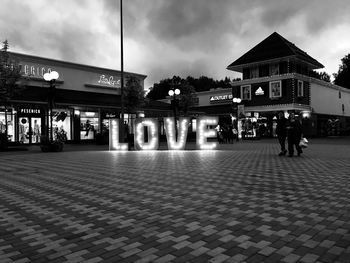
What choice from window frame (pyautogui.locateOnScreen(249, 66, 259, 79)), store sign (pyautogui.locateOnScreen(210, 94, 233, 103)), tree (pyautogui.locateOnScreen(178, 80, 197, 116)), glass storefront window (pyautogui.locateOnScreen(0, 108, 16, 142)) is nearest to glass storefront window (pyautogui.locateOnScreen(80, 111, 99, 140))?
glass storefront window (pyautogui.locateOnScreen(0, 108, 16, 142))

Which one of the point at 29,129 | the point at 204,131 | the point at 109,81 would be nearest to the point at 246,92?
the point at 109,81

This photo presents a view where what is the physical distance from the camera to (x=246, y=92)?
45062 millimetres

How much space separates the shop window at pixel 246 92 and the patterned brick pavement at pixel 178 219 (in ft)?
121

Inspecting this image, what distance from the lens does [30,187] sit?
770cm

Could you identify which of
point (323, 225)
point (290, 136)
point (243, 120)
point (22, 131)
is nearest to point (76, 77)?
point (22, 131)

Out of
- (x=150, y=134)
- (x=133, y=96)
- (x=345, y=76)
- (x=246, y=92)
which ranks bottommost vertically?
(x=150, y=134)

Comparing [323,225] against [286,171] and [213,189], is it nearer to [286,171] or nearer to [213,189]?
[213,189]

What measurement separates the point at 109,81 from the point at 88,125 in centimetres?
801

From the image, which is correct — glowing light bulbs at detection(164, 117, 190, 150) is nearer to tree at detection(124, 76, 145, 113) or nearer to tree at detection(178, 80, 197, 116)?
tree at detection(124, 76, 145, 113)

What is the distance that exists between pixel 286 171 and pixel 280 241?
6.10 m

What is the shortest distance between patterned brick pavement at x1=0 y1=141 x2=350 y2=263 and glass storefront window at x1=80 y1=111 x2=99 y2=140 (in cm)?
2407

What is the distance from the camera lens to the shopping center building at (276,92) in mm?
40688

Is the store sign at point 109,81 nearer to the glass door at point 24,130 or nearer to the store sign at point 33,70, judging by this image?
the store sign at point 33,70

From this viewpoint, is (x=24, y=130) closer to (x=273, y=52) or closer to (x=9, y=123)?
(x=9, y=123)
